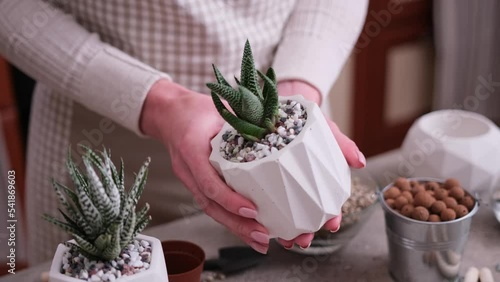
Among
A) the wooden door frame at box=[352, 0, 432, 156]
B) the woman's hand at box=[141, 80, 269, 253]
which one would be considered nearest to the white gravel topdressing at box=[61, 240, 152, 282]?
the woman's hand at box=[141, 80, 269, 253]

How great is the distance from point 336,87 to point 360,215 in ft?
4.99

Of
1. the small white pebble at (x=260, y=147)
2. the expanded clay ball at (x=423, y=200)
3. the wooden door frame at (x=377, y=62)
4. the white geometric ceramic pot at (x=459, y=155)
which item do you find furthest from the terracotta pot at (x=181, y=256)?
the wooden door frame at (x=377, y=62)

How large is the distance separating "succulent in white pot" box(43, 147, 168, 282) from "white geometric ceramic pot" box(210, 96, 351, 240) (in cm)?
12

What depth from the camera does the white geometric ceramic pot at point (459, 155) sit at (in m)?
1.08

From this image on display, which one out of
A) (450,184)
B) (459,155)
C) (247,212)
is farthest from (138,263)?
(459,155)

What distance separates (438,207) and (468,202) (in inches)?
2.3

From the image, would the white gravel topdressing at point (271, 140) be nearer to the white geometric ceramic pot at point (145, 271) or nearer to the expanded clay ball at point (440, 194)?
the white geometric ceramic pot at point (145, 271)

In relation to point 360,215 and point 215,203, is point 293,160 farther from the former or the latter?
point 360,215

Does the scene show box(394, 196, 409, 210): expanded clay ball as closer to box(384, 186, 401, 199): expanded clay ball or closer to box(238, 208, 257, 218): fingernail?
box(384, 186, 401, 199): expanded clay ball

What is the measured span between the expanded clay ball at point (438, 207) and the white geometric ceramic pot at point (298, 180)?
19 cm

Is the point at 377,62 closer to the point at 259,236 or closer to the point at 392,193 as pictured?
the point at 392,193

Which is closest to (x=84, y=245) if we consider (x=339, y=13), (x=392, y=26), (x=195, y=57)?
(x=195, y=57)

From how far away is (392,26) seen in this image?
2494mm

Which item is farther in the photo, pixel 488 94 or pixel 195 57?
pixel 488 94
